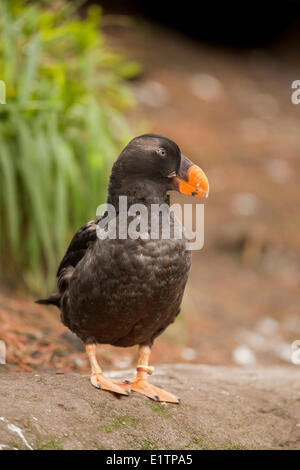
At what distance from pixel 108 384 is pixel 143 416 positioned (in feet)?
0.75

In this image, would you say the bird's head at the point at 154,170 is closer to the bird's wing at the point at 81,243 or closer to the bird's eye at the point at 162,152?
the bird's eye at the point at 162,152

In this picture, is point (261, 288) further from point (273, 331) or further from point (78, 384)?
point (78, 384)

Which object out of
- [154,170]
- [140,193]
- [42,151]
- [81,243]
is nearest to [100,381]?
[81,243]

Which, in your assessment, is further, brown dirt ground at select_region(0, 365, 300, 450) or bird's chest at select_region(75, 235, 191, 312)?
bird's chest at select_region(75, 235, 191, 312)

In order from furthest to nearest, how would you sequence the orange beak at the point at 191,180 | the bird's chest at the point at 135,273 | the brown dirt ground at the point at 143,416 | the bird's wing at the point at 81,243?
the bird's wing at the point at 81,243
the orange beak at the point at 191,180
the bird's chest at the point at 135,273
the brown dirt ground at the point at 143,416

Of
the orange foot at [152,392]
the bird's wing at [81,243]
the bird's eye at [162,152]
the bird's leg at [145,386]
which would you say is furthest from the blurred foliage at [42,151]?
the bird's eye at [162,152]

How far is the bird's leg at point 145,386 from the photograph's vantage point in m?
2.80

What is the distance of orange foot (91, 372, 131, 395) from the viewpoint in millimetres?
2723

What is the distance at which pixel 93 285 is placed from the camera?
2.71 m

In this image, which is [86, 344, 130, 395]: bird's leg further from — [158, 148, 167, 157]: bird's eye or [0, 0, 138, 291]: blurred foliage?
[0, 0, 138, 291]: blurred foliage

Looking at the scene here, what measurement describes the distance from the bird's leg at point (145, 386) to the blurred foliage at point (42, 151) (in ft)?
6.52

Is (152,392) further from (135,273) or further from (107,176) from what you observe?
(107,176)

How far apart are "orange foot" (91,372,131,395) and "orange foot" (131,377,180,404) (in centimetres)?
6

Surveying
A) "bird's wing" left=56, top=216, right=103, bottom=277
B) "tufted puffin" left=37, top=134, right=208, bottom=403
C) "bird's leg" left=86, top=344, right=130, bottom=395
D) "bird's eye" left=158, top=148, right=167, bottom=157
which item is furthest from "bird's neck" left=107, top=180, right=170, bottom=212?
"bird's leg" left=86, top=344, right=130, bottom=395
